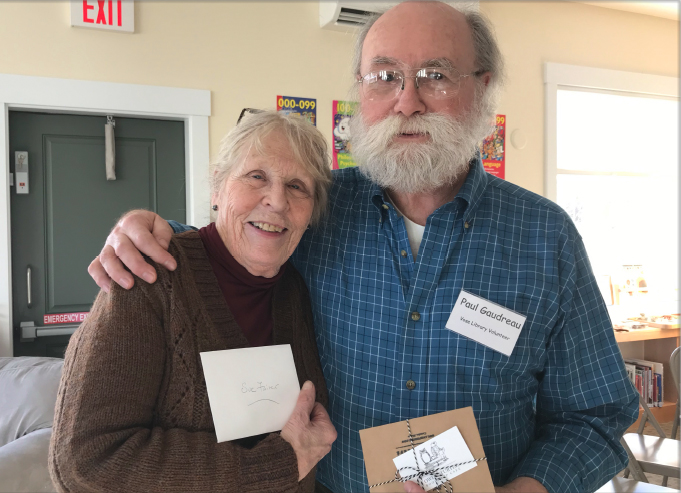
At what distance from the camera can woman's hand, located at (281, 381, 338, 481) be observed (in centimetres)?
100

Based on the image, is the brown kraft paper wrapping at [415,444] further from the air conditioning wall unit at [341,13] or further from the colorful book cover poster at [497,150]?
the colorful book cover poster at [497,150]

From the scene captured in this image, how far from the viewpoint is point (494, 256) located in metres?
1.20

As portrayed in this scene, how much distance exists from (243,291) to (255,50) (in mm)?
2872

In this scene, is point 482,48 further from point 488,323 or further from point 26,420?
point 26,420

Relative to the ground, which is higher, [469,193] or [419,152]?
[419,152]

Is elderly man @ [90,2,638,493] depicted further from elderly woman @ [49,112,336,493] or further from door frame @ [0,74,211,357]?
door frame @ [0,74,211,357]

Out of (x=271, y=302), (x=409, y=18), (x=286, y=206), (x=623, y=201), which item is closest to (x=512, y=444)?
(x=271, y=302)

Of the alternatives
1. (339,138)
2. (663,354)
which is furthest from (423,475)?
(663,354)

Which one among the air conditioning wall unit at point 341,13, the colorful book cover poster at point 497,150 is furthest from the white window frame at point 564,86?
the air conditioning wall unit at point 341,13

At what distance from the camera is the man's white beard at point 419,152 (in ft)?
4.12

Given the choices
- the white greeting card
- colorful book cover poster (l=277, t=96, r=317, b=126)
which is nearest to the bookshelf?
colorful book cover poster (l=277, t=96, r=317, b=126)

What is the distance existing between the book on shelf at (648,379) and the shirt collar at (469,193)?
436cm

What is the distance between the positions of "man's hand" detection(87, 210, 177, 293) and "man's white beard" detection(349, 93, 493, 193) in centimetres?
56

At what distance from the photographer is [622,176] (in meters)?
5.17
